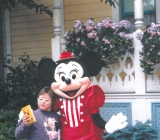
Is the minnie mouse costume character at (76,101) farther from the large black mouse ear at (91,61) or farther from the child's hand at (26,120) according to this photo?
the child's hand at (26,120)

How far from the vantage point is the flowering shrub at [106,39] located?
5535mm

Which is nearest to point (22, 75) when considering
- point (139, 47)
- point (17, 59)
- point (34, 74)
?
point (34, 74)

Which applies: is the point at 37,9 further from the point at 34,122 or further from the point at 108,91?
the point at 34,122

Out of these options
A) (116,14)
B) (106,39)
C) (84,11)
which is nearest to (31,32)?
(84,11)

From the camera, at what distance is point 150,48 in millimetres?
5273

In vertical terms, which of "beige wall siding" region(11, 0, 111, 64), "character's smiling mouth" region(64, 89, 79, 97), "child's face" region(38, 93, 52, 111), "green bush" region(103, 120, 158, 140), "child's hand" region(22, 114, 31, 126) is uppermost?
"beige wall siding" region(11, 0, 111, 64)

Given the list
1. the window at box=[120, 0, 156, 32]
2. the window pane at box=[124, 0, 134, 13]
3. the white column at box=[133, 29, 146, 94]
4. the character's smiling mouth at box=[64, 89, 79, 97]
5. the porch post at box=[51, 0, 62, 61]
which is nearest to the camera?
the character's smiling mouth at box=[64, 89, 79, 97]

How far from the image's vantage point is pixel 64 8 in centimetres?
764

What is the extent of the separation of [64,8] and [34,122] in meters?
3.89

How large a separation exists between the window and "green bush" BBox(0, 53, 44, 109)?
2038mm

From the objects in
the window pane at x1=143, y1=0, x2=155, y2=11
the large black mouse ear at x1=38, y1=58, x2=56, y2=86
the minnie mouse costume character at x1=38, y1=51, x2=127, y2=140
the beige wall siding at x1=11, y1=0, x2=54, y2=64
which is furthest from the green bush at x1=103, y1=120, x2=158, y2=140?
the beige wall siding at x1=11, y1=0, x2=54, y2=64

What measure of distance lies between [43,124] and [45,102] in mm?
261

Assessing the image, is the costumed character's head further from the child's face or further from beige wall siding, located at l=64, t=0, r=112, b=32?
beige wall siding, located at l=64, t=0, r=112, b=32

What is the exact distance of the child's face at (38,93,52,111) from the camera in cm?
436
